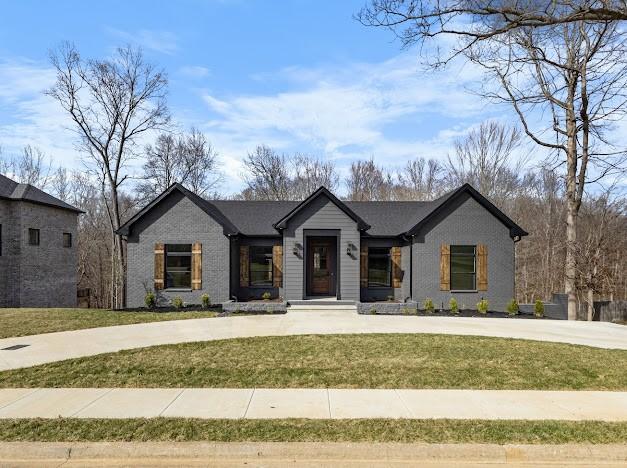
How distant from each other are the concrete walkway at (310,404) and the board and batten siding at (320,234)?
11093 mm

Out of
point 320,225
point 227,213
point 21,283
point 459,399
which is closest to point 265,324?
point 320,225

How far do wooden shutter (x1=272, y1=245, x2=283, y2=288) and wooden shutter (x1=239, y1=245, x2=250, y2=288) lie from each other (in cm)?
126

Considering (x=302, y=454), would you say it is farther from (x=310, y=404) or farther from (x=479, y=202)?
(x=479, y=202)

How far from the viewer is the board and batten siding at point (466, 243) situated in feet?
59.5

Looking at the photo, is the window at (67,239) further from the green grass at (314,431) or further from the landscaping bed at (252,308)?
the green grass at (314,431)

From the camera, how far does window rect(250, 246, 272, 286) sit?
64.4ft

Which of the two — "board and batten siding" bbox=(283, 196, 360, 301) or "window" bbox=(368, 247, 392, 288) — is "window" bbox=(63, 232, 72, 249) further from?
"window" bbox=(368, 247, 392, 288)

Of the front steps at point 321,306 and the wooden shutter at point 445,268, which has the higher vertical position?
the wooden shutter at point 445,268

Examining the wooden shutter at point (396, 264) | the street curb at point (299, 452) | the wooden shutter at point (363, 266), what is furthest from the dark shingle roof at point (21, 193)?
the street curb at point (299, 452)

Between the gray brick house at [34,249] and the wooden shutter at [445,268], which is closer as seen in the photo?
the wooden shutter at [445,268]

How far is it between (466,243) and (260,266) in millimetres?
9778

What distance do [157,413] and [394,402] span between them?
11.3ft

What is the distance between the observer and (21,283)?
2041 cm

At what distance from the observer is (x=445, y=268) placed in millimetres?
18172
